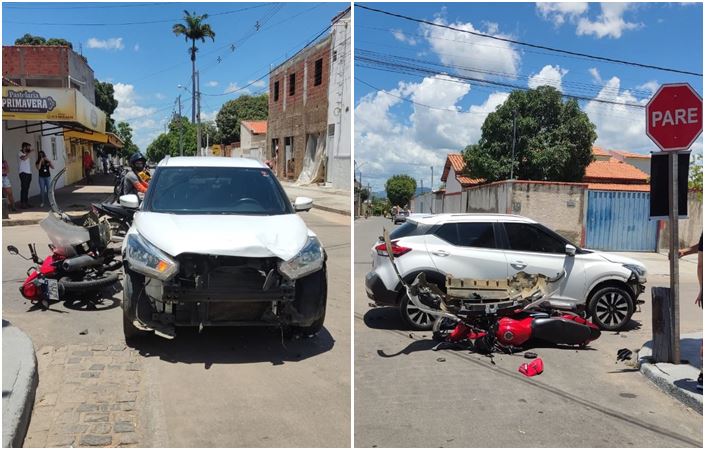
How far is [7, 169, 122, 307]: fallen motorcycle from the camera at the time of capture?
20.5 feet

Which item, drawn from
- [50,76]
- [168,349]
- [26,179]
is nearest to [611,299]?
[168,349]

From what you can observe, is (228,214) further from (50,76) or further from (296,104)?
(296,104)

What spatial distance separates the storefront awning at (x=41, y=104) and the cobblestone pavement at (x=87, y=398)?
39.6 ft

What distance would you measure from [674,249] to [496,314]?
1795 mm

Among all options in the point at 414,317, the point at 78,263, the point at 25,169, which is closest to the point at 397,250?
the point at 414,317

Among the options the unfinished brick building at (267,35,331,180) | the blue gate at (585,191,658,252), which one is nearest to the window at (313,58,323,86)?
the unfinished brick building at (267,35,331,180)

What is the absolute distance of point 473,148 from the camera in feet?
95.5

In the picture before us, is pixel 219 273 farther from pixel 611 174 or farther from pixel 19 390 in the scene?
pixel 611 174


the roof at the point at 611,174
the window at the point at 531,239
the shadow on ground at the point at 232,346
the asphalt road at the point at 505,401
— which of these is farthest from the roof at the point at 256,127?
the shadow on ground at the point at 232,346

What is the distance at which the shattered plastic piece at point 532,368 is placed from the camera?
5328 millimetres

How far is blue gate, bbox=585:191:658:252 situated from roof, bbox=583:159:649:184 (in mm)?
10575

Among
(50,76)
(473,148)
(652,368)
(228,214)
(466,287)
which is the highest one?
(50,76)

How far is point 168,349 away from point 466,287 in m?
3.29

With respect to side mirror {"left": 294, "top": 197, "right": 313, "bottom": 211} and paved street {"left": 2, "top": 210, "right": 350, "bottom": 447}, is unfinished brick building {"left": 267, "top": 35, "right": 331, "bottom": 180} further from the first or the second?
paved street {"left": 2, "top": 210, "right": 350, "bottom": 447}
